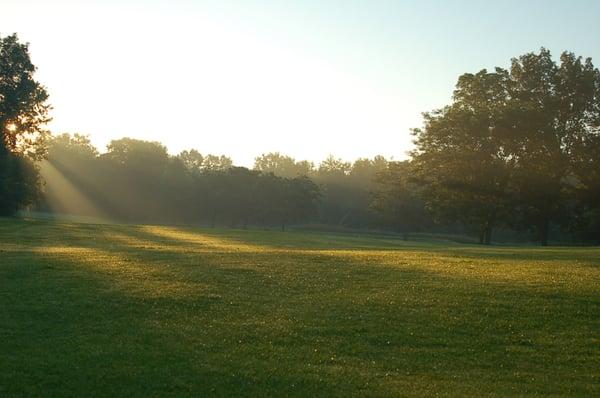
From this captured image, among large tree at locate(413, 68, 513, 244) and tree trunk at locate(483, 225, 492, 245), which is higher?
large tree at locate(413, 68, 513, 244)

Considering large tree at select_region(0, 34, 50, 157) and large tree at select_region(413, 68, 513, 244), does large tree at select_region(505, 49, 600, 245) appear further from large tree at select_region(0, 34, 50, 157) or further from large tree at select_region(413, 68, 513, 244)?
large tree at select_region(0, 34, 50, 157)

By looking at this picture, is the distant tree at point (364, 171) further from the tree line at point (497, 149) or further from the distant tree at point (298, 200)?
the tree line at point (497, 149)

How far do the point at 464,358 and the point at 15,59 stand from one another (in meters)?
86.4

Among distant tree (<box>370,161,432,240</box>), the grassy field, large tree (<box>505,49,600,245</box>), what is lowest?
the grassy field

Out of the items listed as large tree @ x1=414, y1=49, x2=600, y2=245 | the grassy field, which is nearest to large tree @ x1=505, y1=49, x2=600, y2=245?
large tree @ x1=414, y1=49, x2=600, y2=245

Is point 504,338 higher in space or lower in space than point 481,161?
lower

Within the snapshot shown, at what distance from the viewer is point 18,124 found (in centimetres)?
8775

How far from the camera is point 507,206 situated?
→ 247ft

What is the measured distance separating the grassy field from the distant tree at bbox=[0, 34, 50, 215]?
2338 inches

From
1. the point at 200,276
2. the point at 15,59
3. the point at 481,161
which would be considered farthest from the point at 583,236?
the point at 15,59

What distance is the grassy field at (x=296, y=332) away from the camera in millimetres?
12922

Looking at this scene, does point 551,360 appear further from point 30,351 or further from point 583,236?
point 583,236

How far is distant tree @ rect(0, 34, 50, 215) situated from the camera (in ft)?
261

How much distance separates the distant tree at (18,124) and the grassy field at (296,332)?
59379 millimetres
